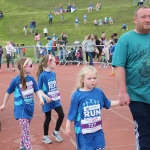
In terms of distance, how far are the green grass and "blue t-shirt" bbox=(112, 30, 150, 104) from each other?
34.7 meters

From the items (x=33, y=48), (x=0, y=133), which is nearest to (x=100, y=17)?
(x=33, y=48)

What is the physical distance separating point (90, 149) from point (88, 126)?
27 centimetres

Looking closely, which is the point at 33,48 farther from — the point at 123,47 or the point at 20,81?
the point at 123,47

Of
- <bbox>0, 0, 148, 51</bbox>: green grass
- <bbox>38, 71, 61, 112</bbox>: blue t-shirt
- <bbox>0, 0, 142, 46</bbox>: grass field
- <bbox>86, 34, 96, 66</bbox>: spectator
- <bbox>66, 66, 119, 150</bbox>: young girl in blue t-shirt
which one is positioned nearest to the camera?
<bbox>66, 66, 119, 150</bbox>: young girl in blue t-shirt

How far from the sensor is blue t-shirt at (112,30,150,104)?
15.1ft

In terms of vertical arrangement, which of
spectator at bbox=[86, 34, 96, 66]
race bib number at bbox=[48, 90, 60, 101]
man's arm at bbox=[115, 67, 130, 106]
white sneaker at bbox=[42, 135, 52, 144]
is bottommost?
white sneaker at bbox=[42, 135, 52, 144]

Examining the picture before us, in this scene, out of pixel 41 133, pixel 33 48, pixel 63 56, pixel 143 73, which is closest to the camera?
pixel 143 73

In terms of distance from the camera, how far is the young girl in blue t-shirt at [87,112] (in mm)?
4738

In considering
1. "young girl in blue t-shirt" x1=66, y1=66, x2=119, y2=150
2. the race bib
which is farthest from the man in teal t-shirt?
the race bib

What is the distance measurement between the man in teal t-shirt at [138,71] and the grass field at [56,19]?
35365 mm

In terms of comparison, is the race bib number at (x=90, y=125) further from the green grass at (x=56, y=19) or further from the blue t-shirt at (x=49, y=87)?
the green grass at (x=56, y=19)

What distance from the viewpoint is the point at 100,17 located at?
4822 centimetres

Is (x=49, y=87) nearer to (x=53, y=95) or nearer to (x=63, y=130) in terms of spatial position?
(x=53, y=95)

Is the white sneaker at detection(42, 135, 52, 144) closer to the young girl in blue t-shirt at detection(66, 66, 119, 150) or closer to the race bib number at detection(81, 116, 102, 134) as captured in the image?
the young girl in blue t-shirt at detection(66, 66, 119, 150)
